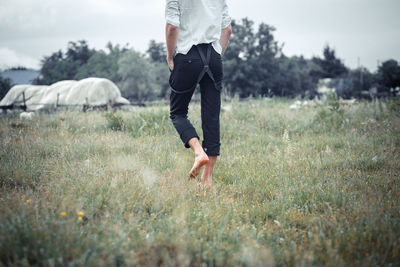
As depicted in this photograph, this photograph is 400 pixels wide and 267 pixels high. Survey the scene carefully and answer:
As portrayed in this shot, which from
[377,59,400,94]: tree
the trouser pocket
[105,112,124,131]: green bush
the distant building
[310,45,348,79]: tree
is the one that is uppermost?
[310,45,348,79]: tree

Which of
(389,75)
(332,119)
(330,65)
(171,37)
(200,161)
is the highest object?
(330,65)

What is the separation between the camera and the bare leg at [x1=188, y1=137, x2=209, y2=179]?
7.92 ft

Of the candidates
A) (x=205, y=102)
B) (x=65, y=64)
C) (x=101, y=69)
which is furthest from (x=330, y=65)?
(x=205, y=102)

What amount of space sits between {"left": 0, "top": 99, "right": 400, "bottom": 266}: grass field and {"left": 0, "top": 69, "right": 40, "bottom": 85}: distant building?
57.2 m

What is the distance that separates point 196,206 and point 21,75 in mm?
63751

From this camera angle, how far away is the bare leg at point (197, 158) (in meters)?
2.41

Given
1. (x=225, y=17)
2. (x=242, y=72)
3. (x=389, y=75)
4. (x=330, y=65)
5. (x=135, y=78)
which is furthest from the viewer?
(x=330, y=65)

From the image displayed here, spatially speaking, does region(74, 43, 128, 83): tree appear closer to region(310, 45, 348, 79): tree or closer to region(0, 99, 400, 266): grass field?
region(0, 99, 400, 266): grass field

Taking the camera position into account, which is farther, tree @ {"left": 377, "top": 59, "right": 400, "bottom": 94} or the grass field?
tree @ {"left": 377, "top": 59, "right": 400, "bottom": 94}

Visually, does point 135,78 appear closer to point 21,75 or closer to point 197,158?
point 21,75

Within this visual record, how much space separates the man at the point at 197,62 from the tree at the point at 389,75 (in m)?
46.5

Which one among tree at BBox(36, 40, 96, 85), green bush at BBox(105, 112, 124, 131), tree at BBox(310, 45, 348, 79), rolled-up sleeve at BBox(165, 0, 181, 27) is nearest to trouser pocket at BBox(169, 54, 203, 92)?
rolled-up sleeve at BBox(165, 0, 181, 27)

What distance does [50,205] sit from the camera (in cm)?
177

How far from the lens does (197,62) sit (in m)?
2.45
